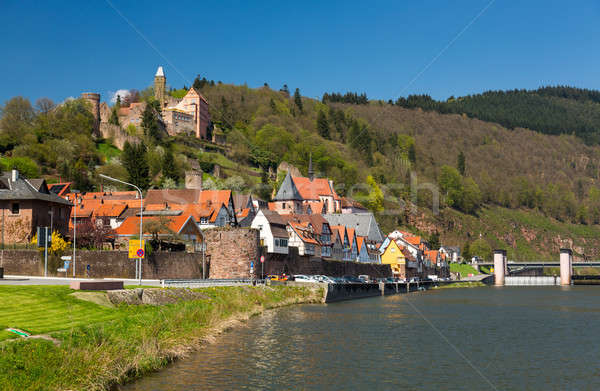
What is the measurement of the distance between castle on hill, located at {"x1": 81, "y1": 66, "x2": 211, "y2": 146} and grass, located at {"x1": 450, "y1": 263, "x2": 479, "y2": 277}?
256 ft

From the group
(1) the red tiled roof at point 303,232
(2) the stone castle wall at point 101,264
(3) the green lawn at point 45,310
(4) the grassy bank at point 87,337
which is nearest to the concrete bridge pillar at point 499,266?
(1) the red tiled roof at point 303,232

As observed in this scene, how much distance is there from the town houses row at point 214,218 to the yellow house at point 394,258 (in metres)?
0.20

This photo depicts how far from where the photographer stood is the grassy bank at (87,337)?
18.5m

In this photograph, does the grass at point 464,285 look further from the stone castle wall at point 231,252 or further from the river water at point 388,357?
the river water at point 388,357

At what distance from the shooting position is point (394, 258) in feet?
434

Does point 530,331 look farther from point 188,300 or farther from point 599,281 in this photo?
point 599,281

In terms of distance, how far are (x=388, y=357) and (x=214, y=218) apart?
62425 millimetres

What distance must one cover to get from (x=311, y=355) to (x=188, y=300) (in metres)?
10.9

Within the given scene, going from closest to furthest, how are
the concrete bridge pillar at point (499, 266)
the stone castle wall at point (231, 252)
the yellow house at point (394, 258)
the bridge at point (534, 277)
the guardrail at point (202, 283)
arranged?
1. the guardrail at point (202, 283)
2. the stone castle wall at point (231, 252)
3. the yellow house at point (394, 258)
4. the bridge at point (534, 277)
5. the concrete bridge pillar at point (499, 266)

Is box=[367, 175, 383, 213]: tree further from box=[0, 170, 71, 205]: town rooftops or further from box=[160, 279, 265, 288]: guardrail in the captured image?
box=[0, 170, 71, 205]: town rooftops

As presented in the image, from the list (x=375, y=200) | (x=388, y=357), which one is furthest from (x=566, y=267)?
(x=388, y=357)

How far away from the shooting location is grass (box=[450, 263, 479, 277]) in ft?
602

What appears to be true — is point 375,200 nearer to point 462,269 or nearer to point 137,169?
point 462,269

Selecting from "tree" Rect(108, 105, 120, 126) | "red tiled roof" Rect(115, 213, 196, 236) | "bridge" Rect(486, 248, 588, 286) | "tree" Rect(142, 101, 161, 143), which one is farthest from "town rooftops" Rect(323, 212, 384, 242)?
"red tiled roof" Rect(115, 213, 196, 236)
